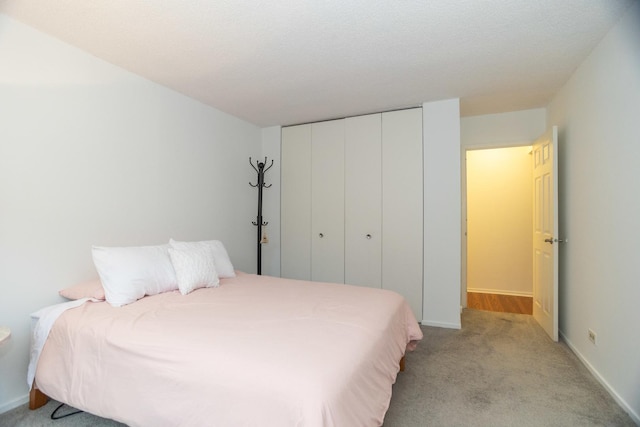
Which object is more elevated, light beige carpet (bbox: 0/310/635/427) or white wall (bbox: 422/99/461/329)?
white wall (bbox: 422/99/461/329)

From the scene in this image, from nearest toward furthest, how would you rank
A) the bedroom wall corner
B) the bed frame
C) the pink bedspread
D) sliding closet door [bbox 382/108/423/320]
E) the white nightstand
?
the pink bedspread
the white nightstand
the bed frame
sliding closet door [bbox 382/108/423/320]
the bedroom wall corner

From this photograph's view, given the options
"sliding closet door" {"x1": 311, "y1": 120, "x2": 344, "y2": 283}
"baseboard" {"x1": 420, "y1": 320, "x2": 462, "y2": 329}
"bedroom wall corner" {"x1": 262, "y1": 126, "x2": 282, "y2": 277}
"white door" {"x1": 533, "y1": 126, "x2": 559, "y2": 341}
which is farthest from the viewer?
"bedroom wall corner" {"x1": 262, "y1": 126, "x2": 282, "y2": 277}

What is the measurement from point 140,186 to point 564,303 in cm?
404

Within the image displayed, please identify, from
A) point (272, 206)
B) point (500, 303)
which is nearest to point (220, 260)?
point (272, 206)

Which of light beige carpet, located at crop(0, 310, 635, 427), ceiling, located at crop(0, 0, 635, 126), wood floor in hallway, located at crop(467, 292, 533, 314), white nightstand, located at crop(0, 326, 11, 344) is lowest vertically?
wood floor in hallway, located at crop(467, 292, 533, 314)

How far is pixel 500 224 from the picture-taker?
4.97 m

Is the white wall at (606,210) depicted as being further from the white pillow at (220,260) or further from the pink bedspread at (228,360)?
the white pillow at (220,260)

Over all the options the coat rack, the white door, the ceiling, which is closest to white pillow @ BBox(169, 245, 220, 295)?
the coat rack

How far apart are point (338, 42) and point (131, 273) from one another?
2123mm

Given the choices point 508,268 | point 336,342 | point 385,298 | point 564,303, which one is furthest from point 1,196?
point 508,268

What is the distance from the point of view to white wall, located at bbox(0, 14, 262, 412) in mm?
1947

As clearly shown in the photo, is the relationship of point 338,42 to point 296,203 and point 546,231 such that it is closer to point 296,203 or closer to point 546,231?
point 296,203

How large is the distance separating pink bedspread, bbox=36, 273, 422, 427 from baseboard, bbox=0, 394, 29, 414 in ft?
1.21

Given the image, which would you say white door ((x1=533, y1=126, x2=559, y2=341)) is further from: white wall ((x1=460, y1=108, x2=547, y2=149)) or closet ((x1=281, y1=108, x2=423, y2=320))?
closet ((x1=281, y1=108, x2=423, y2=320))
